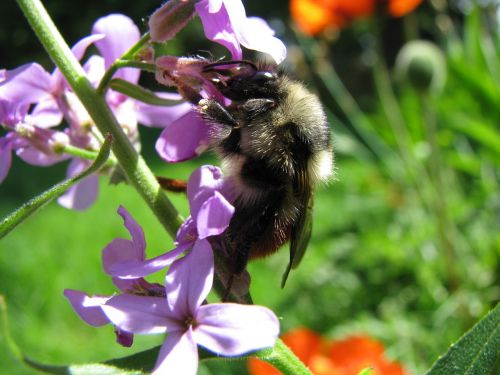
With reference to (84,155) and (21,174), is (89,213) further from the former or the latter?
(84,155)

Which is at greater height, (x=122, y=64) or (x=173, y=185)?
(x=122, y=64)

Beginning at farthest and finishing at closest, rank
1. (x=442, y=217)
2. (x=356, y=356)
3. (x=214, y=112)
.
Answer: (x=442, y=217) → (x=356, y=356) → (x=214, y=112)

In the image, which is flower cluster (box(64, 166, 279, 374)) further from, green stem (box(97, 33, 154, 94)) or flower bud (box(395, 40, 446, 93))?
flower bud (box(395, 40, 446, 93))

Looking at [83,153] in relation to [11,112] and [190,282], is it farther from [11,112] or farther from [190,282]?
[190,282]

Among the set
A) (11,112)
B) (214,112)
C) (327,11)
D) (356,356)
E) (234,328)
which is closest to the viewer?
(234,328)

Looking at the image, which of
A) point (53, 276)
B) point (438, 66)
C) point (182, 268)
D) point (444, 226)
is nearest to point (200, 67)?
point (182, 268)

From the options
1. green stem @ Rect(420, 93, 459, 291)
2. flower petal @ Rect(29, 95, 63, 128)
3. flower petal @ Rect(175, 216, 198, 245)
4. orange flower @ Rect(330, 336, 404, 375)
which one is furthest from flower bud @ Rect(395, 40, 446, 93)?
flower petal @ Rect(175, 216, 198, 245)

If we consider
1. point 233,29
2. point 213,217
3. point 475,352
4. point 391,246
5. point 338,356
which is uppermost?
point 233,29

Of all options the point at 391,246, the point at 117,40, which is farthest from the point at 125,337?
the point at 391,246

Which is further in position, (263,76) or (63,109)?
(63,109)
